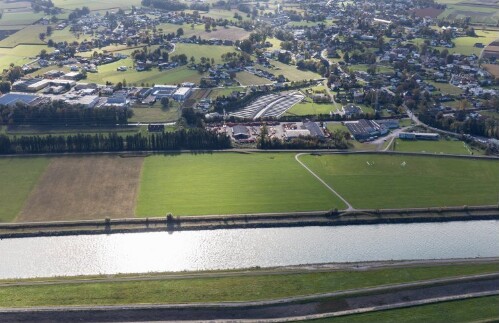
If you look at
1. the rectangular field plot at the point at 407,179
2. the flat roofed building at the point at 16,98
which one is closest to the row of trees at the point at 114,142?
the rectangular field plot at the point at 407,179

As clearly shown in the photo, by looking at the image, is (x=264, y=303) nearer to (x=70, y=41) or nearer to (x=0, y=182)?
(x=0, y=182)

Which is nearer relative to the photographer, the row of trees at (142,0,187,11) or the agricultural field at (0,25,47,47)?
the agricultural field at (0,25,47,47)

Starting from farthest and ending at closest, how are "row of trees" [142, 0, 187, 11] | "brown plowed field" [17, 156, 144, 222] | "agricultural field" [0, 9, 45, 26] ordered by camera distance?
"row of trees" [142, 0, 187, 11]
"agricultural field" [0, 9, 45, 26]
"brown plowed field" [17, 156, 144, 222]

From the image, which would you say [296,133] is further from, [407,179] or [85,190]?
[85,190]

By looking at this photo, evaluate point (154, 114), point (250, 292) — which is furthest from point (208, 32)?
point (250, 292)

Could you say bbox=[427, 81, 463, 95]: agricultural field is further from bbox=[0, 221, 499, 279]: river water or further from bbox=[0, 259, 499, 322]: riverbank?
bbox=[0, 259, 499, 322]: riverbank

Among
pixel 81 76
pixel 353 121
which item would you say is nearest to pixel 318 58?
pixel 353 121

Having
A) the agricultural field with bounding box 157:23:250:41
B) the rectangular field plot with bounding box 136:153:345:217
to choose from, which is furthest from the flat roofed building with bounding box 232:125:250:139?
the agricultural field with bounding box 157:23:250:41

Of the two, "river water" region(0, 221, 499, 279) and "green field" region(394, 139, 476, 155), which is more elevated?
"green field" region(394, 139, 476, 155)
